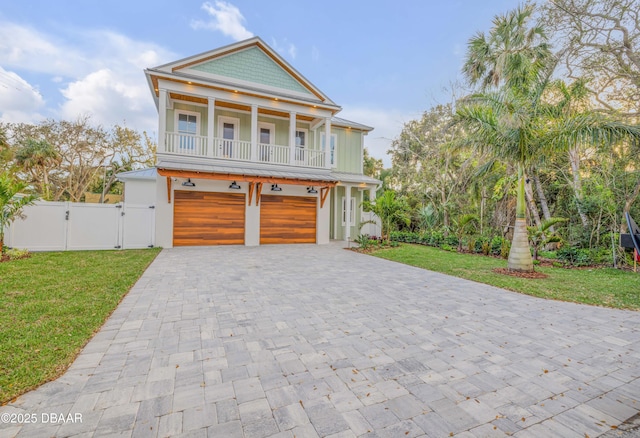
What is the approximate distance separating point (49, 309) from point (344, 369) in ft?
13.6

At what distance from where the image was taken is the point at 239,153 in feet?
40.8

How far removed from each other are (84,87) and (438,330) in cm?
2475

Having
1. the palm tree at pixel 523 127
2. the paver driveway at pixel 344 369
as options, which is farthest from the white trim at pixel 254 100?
the paver driveway at pixel 344 369

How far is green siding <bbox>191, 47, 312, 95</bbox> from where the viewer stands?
11992mm

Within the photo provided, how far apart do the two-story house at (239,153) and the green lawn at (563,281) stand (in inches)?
220

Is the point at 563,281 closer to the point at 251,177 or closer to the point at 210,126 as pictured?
→ the point at 251,177

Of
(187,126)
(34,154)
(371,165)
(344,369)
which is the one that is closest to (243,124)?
(187,126)

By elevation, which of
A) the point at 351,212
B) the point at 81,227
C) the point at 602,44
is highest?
the point at 602,44

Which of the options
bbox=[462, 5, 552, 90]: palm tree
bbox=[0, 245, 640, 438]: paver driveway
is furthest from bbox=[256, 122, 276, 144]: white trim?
bbox=[0, 245, 640, 438]: paver driveway

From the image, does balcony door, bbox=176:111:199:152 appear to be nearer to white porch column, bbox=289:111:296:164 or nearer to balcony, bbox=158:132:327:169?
balcony, bbox=158:132:327:169

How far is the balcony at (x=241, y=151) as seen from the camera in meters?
11.2

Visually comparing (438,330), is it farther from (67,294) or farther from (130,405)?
(67,294)

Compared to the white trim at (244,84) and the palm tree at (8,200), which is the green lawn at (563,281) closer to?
the white trim at (244,84)

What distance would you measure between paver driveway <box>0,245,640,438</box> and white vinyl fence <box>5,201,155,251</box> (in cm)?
659
